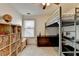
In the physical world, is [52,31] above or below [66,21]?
below

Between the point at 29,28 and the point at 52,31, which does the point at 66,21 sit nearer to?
the point at 52,31

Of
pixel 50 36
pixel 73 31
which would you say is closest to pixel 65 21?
pixel 73 31

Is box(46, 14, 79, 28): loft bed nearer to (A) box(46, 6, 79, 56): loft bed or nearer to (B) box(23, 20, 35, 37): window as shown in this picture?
(A) box(46, 6, 79, 56): loft bed

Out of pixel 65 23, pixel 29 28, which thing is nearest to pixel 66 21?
pixel 65 23

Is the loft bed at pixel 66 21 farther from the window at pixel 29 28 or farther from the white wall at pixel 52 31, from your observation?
the window at pixel 29 28

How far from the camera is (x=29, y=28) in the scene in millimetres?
1296

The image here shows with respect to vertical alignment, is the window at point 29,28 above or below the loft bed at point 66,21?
below

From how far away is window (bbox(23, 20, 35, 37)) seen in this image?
50.5 inches

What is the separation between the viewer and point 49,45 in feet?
4.68

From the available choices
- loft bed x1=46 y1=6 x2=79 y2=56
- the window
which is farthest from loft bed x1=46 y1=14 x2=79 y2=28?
the window

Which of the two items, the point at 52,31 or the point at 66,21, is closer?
the point at 52,31

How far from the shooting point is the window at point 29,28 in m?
1.28

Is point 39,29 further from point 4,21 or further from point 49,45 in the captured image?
point 4,21

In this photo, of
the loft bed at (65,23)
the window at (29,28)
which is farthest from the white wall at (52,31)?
the window at (29,28)
